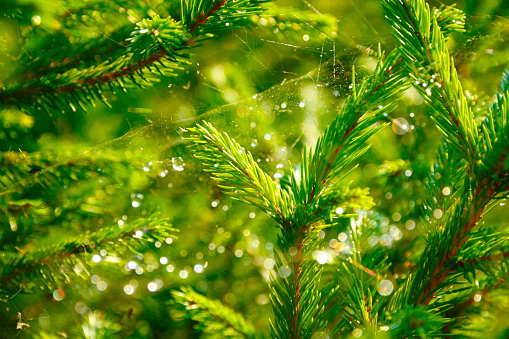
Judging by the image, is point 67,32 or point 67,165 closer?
point 67,165

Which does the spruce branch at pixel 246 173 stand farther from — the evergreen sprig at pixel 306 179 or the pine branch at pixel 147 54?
the pine branch at pixel 147 54

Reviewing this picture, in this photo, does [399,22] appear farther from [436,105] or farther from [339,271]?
[339,271]

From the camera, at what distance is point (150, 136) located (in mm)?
815

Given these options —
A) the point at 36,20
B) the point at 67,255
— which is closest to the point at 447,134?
the point at 67,255

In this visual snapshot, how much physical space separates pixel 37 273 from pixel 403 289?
1.78ft

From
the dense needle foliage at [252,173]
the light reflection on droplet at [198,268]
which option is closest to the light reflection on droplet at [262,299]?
the dense needle foliage at [252,173]

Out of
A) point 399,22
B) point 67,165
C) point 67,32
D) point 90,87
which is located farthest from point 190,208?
point 399,22

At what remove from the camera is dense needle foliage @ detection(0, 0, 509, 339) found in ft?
1.24

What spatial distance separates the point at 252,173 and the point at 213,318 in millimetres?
224

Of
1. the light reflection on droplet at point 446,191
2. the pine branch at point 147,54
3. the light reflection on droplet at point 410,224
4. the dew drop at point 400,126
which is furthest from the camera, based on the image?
the dew drop at point 400,126

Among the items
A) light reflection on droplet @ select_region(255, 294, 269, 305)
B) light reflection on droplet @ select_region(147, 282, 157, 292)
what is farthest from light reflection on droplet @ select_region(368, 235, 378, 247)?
light reflection on droplet @ select_region(147, 282, 157, 292)

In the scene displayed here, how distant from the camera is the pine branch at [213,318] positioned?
0.48m

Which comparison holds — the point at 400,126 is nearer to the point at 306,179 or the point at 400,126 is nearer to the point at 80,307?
the point at 306,179

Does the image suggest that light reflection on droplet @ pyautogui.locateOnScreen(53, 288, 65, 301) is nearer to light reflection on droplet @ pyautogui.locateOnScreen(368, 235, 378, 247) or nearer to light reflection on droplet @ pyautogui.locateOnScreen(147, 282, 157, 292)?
light reflection on droplet @ pyautogui.locateOnScreen(147, 282, 157, 292)
